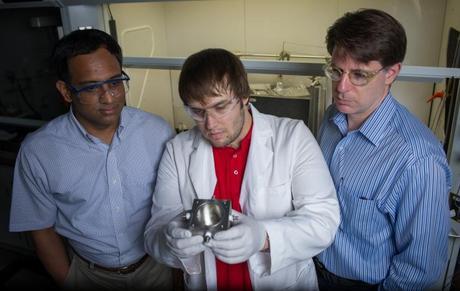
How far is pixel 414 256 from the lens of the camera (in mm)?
944

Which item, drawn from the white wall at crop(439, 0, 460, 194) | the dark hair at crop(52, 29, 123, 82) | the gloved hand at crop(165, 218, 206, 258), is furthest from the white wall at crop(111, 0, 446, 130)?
the gloved hand at crop(165, 218, 206, 258)

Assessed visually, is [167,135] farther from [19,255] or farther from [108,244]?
[19,255]

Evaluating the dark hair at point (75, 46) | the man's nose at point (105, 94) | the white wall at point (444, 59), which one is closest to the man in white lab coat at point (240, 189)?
the man's nose at point (105, 94)

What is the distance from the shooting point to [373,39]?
901mm

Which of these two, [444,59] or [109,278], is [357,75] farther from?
[444,59]

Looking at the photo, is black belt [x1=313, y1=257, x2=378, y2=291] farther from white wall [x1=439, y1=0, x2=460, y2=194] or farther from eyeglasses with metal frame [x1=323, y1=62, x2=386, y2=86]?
eyeglasses with metal frame [x1=323, y1=62, x2=386, y2=86]

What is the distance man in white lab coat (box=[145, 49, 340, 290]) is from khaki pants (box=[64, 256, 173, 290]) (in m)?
0.32

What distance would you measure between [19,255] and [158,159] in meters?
1.56

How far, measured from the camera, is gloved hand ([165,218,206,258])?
0.83 metres

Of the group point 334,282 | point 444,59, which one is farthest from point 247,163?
point 444,59

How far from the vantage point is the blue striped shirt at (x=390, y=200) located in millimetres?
908

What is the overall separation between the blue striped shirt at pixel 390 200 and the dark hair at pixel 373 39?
0.48 feet

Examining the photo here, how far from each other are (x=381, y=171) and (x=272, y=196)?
0.31m

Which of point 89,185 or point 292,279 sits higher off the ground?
point 89,185
